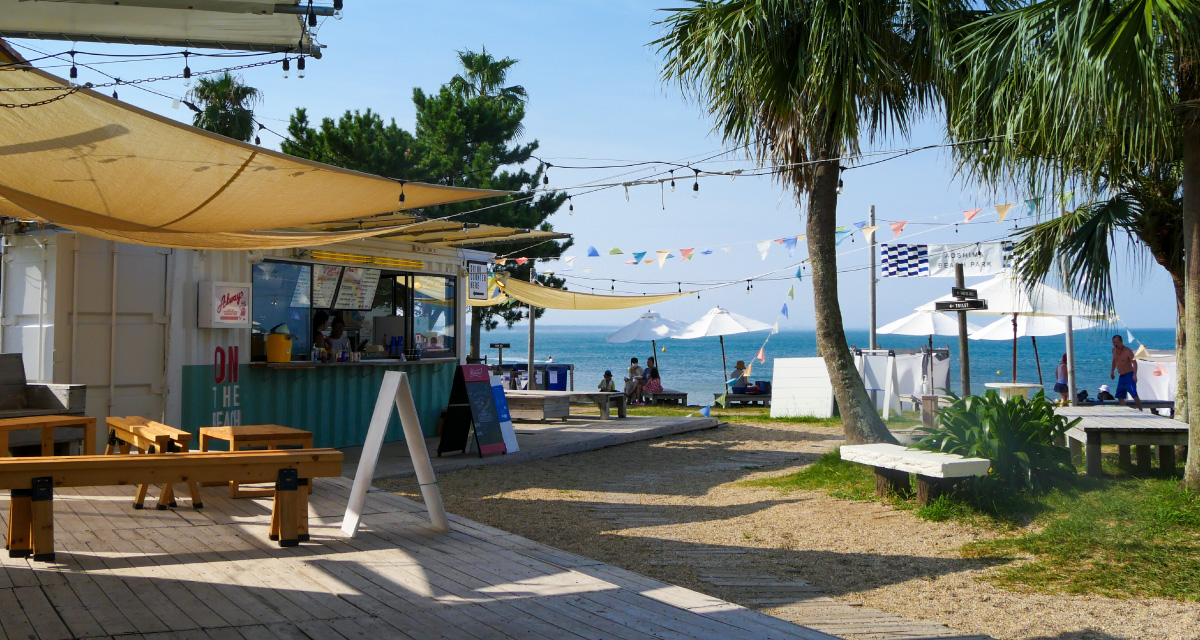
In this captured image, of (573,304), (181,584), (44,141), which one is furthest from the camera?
(573,304)

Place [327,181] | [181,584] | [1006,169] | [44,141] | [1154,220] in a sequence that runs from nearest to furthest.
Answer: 1. [181,584]
2. [44,141]
3. [327,181]
4. [1006,169]
5. [1154,220]

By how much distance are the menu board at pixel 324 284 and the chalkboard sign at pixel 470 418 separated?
1551mm

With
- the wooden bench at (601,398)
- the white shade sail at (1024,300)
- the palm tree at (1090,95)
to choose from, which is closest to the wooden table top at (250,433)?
the palm tree at (1090,95)

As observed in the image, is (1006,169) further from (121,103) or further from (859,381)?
(121,103)

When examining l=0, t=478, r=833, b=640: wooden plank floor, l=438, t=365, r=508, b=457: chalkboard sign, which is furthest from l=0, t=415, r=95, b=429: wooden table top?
l=438, t=365, r=508, b=457: chalkboard sign

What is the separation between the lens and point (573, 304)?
15336 millimetres

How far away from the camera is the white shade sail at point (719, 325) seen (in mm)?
18895

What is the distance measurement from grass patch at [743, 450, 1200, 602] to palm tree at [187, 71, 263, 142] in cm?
1440

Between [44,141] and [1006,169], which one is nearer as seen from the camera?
[44,141]

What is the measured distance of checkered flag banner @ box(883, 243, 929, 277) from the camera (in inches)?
553

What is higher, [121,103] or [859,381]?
[121,103]

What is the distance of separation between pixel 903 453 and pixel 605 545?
2.26 meters

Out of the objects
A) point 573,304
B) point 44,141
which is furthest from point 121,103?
point 573,304

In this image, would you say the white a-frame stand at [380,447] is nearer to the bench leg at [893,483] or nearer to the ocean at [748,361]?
the bench leg at [893,483]
